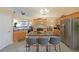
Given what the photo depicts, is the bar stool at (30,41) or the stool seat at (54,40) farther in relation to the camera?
the stool seat at (54,40)

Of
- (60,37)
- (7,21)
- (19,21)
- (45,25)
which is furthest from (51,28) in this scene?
(7,21)

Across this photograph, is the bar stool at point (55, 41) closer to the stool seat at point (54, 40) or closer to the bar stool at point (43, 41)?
the stool seat at point (54, 40)

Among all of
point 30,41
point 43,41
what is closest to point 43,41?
point 43,41

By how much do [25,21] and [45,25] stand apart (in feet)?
2.22

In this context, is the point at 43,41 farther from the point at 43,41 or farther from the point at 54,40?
the point at 54,40

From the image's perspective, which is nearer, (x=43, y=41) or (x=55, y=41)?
(x=43, y=41)

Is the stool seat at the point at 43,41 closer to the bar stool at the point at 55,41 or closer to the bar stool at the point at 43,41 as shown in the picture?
the bar stool at the point at 43,41

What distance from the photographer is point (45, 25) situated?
4078 millimetres

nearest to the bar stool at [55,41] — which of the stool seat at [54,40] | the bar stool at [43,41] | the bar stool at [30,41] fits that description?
the stool seat at [54,40]

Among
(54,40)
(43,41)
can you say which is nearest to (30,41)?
(43,41)

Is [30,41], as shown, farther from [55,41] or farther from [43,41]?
[55,41]

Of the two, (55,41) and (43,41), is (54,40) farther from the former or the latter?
(43,41)

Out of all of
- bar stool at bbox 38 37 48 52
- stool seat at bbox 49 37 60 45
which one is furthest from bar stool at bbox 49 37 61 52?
bar stool at bbox 38 37 48 52
